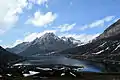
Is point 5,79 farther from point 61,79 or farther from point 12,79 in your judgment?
point 61,79

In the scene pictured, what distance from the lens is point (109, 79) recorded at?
13638 cm

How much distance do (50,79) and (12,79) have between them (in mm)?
19808

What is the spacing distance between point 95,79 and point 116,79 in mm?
10958

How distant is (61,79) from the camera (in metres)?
140

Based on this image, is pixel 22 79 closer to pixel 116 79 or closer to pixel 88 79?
pixel 88 79

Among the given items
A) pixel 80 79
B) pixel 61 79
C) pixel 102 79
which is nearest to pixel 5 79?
pixel 61 79

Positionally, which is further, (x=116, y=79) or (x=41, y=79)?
(x=41, y=79)

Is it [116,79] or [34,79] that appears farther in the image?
[34,79]

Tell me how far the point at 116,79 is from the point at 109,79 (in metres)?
3.98

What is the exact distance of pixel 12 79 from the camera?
141500 millimetres

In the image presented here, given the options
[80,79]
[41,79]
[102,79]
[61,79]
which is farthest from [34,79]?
[102,79]

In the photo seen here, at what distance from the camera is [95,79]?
13888cm

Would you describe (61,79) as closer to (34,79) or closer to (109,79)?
(34,79)

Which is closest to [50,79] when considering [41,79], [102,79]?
[41,79]
